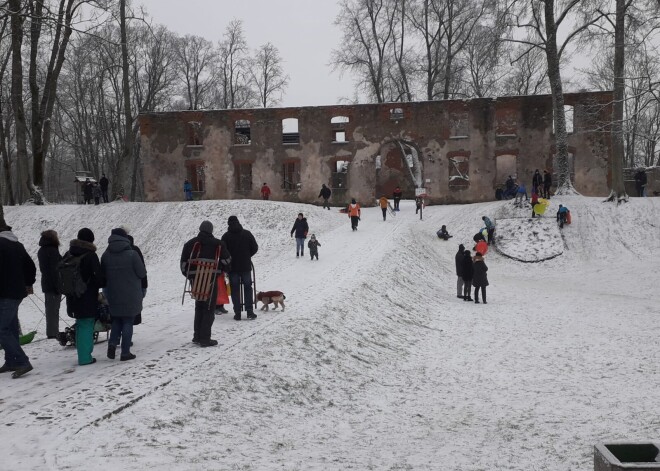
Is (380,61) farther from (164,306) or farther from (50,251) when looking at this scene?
(50,251)

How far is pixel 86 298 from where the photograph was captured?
267 inches

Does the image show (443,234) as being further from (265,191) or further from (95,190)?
(95,190)

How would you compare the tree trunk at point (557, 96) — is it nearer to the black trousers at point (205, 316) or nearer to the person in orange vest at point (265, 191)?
the person in orange vest at point (265, 191)

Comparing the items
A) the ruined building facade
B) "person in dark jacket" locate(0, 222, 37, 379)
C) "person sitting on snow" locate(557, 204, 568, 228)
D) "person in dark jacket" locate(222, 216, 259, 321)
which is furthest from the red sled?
the ruined building facade

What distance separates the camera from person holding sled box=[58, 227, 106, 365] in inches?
266

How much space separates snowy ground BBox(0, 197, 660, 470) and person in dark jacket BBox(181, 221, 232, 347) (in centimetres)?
23

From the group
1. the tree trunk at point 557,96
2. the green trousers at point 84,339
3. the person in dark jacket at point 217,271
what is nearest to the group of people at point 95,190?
the tree trunk at point 557,96

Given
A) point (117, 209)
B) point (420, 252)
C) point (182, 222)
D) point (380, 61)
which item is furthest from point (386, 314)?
point (380, 61)

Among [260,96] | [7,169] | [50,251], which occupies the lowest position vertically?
[50,251]

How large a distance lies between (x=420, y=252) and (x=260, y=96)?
105ft

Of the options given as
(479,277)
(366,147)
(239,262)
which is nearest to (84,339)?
Answer: (239,262)

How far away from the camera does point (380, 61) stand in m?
39.8

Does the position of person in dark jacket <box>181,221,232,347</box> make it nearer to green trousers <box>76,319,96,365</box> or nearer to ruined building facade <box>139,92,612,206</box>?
green trousers <box>76,319,96,365</box>

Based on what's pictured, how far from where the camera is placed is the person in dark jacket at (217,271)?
25.7 feet
